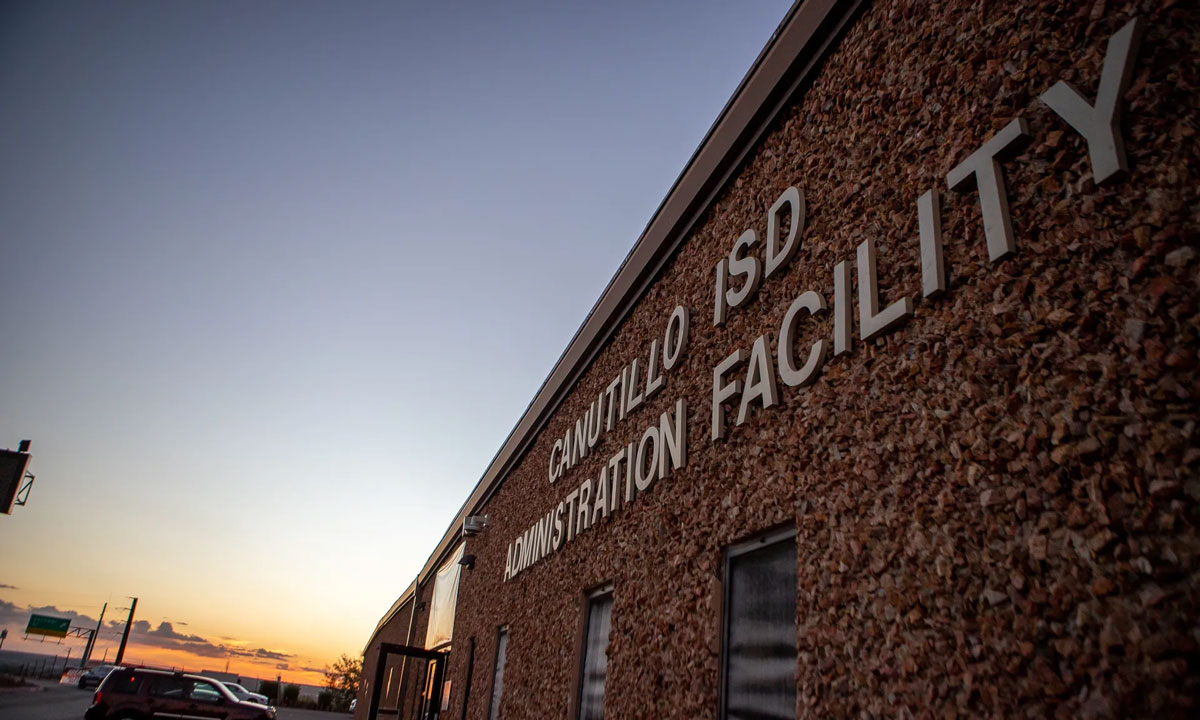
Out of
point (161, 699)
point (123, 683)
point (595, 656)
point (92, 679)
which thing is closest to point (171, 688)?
point (161, 699)

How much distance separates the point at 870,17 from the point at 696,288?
8.09ft

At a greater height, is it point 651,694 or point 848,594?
point 848,594

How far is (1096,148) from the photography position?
273 centimetres

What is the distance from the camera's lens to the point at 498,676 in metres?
9.90

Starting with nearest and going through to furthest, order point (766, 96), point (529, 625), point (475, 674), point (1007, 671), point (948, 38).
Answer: point (1007, 671), point (948, 38), point (766, 96), point (529, 625), point (475, 674)

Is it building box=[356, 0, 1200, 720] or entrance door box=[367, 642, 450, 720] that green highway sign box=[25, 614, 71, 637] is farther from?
building box=[356, 0, 1200, 720]

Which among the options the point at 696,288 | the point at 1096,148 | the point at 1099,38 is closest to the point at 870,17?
the point at 1099,38

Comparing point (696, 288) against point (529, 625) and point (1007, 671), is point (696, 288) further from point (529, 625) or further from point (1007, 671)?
point (529, 625)

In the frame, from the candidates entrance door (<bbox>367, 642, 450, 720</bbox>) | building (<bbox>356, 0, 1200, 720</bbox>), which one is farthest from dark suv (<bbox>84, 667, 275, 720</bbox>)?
building (<bbox>356, 0, 1200, 720</bbox>)

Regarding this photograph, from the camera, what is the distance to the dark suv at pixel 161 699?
14.6 meters

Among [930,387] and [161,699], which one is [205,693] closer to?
[161,699]

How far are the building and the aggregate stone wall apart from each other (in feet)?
0.04

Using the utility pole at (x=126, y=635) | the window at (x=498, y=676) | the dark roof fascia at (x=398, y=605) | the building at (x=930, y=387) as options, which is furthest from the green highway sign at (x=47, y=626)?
the building at (x=930, y=387)

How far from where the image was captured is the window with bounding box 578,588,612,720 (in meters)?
6.36
